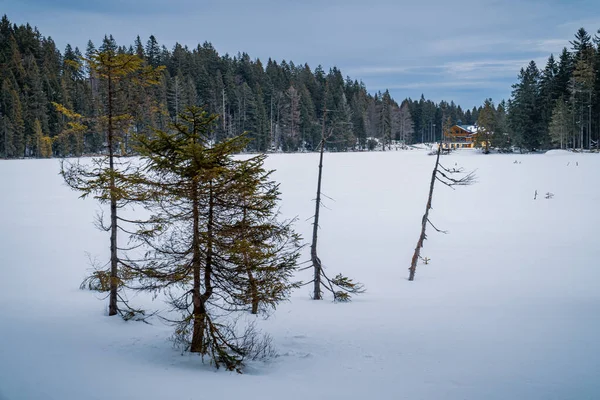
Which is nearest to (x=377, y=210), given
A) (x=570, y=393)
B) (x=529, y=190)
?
(x=529, y=190)

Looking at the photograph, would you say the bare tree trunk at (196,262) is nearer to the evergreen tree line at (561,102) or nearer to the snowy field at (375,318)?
the snowy field at (375,318)

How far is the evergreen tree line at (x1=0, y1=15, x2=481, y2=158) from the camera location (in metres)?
57.1

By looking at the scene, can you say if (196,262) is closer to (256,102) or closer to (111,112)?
(111,112)

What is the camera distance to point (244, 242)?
858 centimetres

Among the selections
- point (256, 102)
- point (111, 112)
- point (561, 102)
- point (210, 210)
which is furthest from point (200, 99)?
point (210, 210)

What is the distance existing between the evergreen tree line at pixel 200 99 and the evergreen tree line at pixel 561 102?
19021mm

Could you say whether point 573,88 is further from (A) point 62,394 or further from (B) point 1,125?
(B) point 1,125

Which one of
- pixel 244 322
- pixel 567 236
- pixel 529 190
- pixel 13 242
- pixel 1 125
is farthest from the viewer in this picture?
pixel 1 125

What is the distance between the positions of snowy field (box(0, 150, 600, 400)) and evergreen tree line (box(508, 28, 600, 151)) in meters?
27.4

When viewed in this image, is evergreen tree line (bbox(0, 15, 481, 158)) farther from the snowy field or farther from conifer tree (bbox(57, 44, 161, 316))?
conifer tree (bbox(57, 44, 161, 316))

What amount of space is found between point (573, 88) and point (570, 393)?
6356cm

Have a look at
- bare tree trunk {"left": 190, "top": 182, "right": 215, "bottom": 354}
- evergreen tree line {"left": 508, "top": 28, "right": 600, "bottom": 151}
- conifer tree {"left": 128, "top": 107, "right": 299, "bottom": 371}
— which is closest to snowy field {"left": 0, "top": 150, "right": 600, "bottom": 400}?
bare tree trunk {"left": 190, "top": 182, "right": 215, "bottom": 354}

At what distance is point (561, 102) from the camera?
2291 inches

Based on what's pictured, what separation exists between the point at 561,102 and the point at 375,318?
60.0 m
